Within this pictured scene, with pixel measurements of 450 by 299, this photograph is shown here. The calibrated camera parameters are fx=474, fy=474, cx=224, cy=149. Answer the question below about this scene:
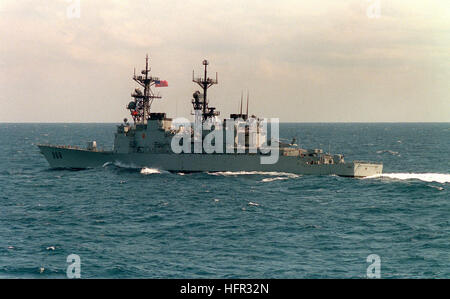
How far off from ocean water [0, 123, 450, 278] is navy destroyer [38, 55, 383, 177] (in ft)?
4.67

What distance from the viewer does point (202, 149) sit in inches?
1793

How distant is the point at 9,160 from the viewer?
210 ft

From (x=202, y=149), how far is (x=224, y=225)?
20069mm

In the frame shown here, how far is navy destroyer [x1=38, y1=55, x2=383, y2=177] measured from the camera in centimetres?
4419

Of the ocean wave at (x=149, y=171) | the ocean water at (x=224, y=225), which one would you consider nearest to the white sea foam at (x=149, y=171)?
the ocean wave at (x=149, y=171)

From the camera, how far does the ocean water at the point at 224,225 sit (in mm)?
18953

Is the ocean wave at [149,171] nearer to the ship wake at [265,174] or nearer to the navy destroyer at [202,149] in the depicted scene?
the navy destroyer at [202,149]

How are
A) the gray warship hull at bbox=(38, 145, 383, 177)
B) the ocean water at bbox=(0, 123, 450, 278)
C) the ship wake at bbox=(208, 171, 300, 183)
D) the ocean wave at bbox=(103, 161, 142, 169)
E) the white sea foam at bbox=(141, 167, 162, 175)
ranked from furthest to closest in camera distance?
the ocean wave at bbox=(103, 161, 142, 169) → the white sea foam at bbox=(141, 167, 162, 175) → the gray warship hull at bbox=(38, 145, 383, 177) → the ship wake at bbox=(208, 171, 300, 183) → the ocean water at bbox=(0, 123, 450, 278)

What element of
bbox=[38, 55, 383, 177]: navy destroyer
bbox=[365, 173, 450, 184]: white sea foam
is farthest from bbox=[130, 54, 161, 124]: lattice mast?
bbox=[365, 173, 450, 184]: white sea foam

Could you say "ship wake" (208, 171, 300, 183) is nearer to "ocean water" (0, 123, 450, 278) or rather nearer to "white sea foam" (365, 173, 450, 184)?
"ocean water" (0, 123, 450, 278)

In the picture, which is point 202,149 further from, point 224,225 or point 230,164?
point 224,225

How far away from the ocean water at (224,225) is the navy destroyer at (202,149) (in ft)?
4.67

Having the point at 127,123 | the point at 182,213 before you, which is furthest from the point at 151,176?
the point at 182,213

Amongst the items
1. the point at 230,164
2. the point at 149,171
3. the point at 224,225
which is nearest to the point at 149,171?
the point at 149,171
